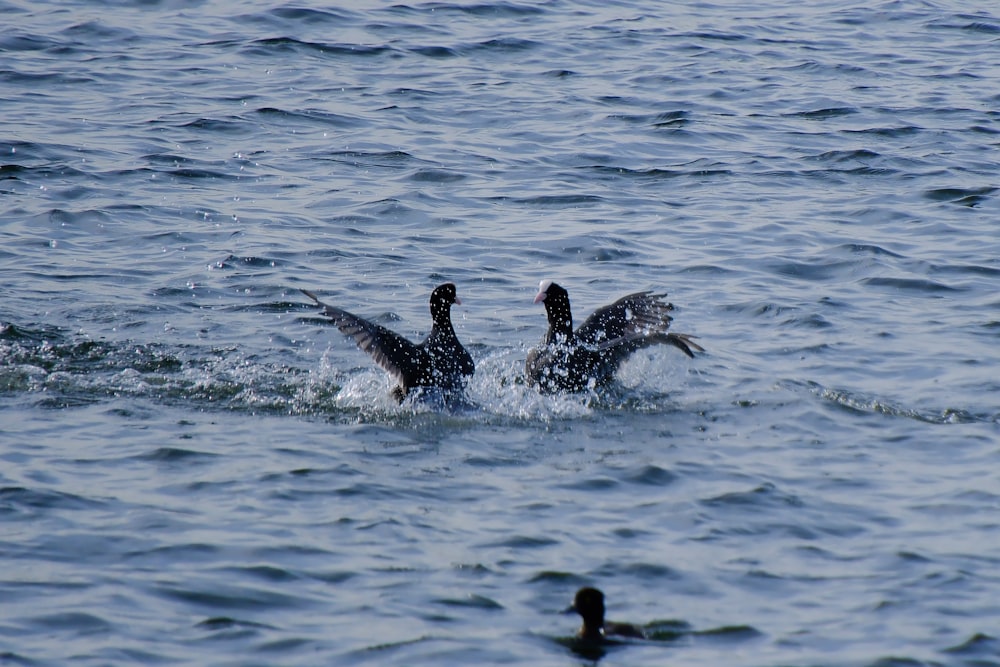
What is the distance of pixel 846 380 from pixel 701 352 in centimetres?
109

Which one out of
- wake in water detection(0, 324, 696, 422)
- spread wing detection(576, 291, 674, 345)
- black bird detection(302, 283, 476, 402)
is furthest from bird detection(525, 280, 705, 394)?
black bird detection(302, 283, 476, 402)

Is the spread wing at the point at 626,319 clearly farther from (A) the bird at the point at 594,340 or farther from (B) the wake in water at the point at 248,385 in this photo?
(B) the wake in water at the point at 248,385

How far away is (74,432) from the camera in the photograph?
26.3 feet

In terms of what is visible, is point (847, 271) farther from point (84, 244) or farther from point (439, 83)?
point (439, 83)

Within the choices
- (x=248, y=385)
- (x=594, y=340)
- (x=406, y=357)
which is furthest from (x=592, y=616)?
(x=594, y=340)

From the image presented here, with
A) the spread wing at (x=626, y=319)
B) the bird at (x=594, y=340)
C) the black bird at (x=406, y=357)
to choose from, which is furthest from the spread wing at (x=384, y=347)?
the spread wing at (x=626, y=319)

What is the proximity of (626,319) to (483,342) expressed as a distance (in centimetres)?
107

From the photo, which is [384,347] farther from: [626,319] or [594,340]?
[626,319]

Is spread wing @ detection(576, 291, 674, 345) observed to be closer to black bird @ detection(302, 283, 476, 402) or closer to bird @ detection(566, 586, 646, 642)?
black bird @ detection(302, 283, 476, 402)

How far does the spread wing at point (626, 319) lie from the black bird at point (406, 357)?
928 millimetres

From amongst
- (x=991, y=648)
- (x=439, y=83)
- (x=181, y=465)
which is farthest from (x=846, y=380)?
(x=439, y=83)

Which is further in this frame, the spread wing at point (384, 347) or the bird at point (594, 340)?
the bird at point (594, 340)

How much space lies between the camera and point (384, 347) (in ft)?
29.7

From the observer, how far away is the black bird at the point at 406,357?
898cm
